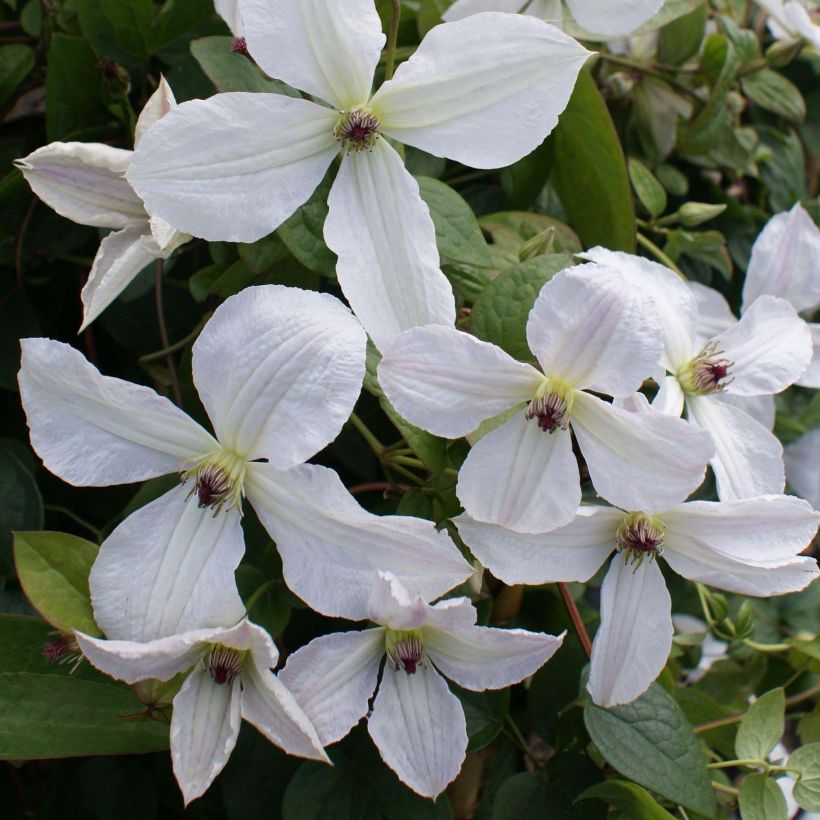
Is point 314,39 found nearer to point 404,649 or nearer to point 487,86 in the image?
point 487,86

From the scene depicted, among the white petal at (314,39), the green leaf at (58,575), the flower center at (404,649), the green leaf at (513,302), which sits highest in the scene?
the white petal at (314,39)

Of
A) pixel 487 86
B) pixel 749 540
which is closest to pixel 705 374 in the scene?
pixel 749 540

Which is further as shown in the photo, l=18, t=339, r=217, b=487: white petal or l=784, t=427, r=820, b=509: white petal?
l=784, t=427, r=820, b=509: white petal

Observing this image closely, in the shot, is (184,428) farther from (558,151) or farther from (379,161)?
(558,151)

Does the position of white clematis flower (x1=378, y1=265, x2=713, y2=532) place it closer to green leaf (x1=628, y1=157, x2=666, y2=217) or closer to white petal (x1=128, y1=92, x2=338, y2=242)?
white petal (x1=128, y1=92, x2=338, y2=242)

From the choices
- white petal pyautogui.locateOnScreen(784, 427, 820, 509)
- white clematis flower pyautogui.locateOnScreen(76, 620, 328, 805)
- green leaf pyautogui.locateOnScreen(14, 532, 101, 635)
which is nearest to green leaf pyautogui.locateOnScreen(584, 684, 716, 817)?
white clematis flower pyautogui.locateOnScreen(76, 620, 328, 805)

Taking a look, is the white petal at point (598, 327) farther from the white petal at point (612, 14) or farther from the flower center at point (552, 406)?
the white petal at point (612, 14)

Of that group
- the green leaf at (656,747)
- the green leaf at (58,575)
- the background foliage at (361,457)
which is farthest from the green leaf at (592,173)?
the green leaf at (58,575)
